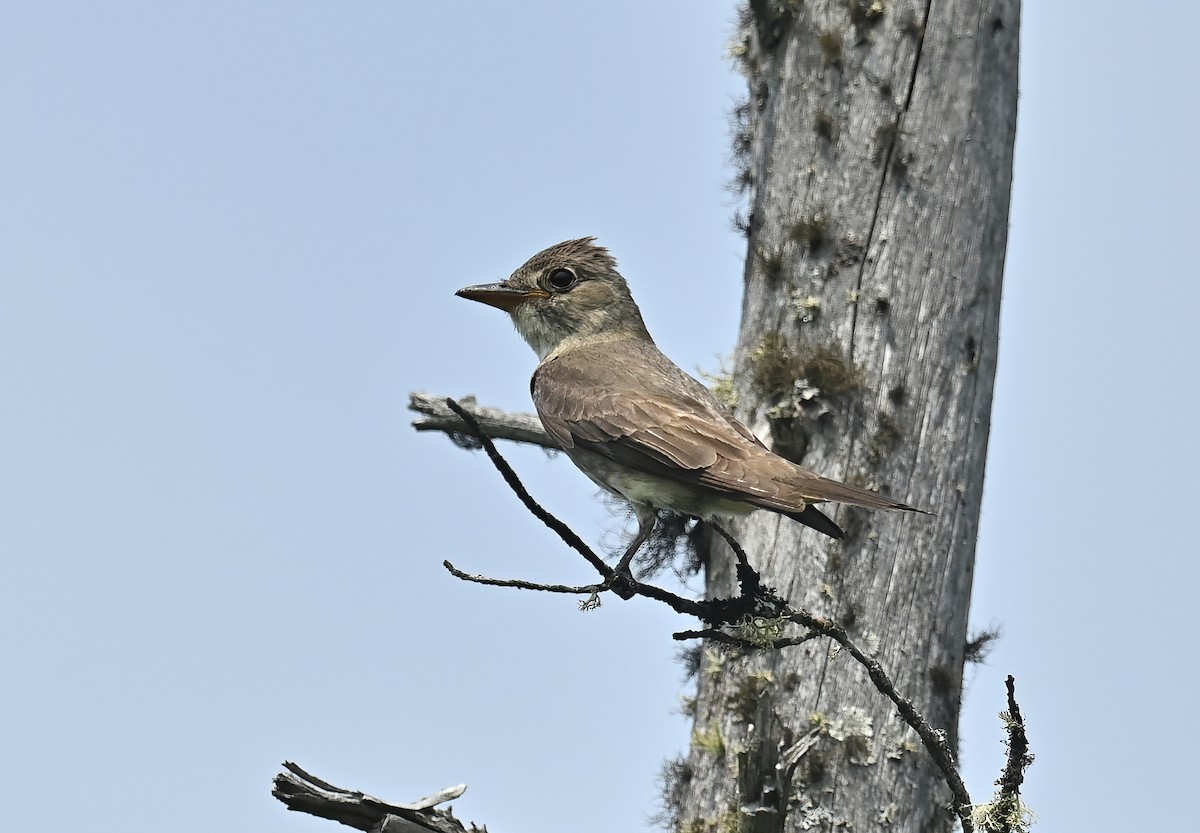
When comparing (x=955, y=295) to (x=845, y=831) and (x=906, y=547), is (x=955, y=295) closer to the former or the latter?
(x=906, y=547)

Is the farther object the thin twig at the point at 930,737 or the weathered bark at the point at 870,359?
the weathered bark at the point at 870,359

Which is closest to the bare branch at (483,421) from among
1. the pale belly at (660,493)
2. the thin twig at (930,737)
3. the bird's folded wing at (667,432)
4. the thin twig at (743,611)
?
the bird's folded wing at (667,432)

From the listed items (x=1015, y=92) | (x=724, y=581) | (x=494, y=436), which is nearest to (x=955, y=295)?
(x=1015, y=92)

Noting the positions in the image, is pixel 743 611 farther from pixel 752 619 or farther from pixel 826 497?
pixel 826 497

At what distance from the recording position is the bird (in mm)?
4891

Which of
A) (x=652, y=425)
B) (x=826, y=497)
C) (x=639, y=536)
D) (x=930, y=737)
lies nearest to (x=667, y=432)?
(x=652, y=425)

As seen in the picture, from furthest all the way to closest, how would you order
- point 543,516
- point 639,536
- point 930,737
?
point 639,536
point 543,516
point 930,737

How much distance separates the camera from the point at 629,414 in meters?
5.53

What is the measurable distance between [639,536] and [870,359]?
7.10 ft

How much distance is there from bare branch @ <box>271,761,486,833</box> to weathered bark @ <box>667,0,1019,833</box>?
5.66 feet

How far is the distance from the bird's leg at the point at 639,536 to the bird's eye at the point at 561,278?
1.52 m

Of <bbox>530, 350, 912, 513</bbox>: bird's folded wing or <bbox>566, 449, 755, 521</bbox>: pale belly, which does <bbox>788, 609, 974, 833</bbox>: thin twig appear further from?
<bbox>566, 449, 755, 521</bbox>: pale belly

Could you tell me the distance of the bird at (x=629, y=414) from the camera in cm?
489

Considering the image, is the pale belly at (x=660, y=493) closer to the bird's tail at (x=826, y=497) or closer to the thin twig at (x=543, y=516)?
the bird's tail at (x=826, y=497)
